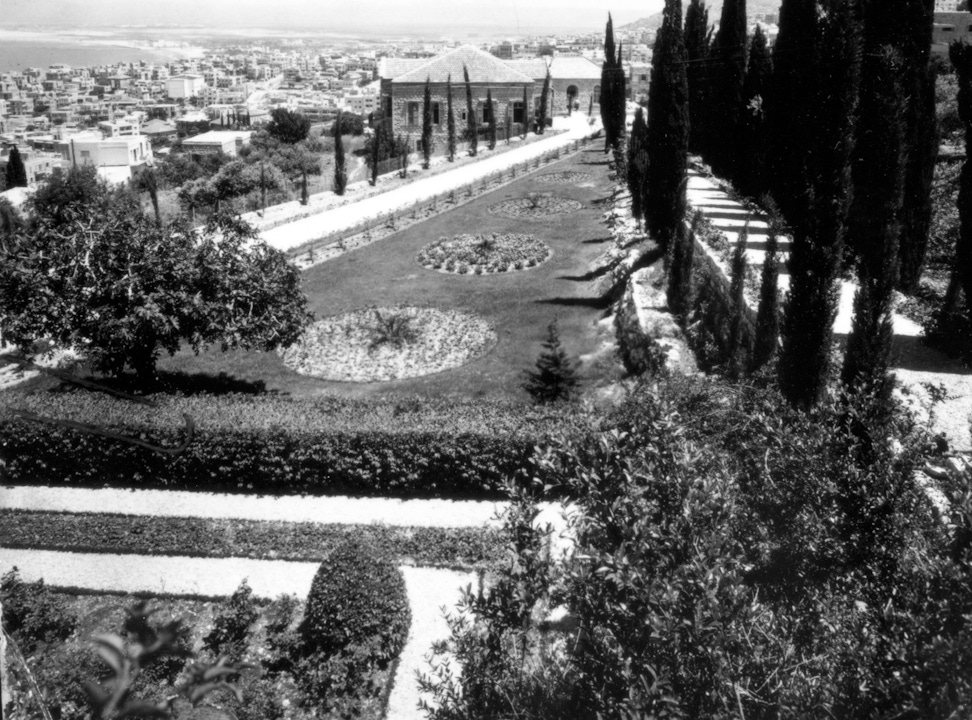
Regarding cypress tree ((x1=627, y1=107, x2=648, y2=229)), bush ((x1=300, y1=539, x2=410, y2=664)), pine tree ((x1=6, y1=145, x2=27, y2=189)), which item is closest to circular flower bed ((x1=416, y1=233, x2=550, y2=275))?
cypress tree ((x1=627, y1=107, x2=648, y2=229))

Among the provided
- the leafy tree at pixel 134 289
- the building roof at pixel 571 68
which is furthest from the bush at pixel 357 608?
the building roof at pixel 571 68

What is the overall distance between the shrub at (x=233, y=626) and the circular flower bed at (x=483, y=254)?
604 inches

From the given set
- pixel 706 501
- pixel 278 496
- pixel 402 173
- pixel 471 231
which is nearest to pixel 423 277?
pixel 471 231

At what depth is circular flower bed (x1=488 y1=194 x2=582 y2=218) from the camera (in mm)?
29856

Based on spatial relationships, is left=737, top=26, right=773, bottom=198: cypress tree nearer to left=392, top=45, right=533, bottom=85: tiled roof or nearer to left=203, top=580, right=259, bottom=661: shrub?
left=203, top=580, right=259, bottom=661: shrub

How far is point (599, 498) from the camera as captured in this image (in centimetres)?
596

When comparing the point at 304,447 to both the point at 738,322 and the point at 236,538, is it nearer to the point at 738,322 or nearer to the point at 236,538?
the point at 236,538

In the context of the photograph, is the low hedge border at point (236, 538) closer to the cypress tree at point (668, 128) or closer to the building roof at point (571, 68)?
the cypress tree at point (668, 128)

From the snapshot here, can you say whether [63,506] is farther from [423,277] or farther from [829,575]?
[423,277]

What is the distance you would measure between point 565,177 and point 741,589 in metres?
33.3

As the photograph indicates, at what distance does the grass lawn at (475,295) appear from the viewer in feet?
52.1

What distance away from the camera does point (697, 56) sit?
29.9 metres

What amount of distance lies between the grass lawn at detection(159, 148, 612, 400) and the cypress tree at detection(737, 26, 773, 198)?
4.93 metres

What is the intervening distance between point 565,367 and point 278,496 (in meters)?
6.31
